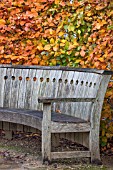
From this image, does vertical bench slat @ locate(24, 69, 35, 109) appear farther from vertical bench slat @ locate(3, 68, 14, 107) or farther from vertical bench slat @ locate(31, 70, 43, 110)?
vertical bench slat @ locate(3, 68, 14, 107)

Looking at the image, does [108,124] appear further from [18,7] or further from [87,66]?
[18,7]

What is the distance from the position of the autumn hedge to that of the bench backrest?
312 mm

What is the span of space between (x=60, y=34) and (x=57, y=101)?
1543mm

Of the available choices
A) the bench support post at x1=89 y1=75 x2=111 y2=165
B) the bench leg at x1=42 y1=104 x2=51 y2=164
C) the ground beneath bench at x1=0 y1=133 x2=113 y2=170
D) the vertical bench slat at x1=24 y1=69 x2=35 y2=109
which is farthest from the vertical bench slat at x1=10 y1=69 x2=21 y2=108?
the bench support post at x1=89 y1=75 x2=111 y2=165

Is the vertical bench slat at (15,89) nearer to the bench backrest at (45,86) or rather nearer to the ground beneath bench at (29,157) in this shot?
the bench backrest at (45,86)

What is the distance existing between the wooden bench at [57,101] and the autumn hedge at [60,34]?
0.33m

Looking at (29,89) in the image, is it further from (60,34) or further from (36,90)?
(60,34)

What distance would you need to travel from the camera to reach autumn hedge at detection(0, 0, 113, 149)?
4.91 metres

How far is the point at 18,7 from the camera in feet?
19.1

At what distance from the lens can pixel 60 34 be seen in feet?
17.6

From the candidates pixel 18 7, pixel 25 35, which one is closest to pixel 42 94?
pixel 25 35

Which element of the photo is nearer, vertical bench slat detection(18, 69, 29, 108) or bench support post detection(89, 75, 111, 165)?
bench support post detection(89, 75, 111, 165)

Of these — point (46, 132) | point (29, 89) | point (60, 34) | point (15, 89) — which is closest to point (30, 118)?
point (46, 132)

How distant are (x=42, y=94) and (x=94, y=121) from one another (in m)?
1.14
